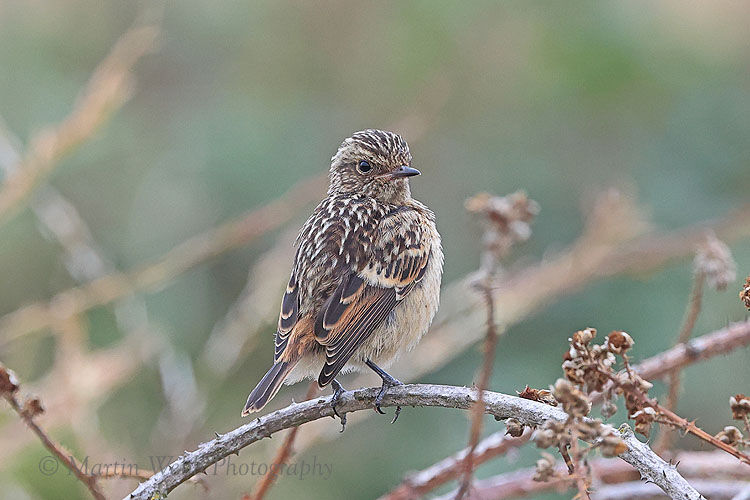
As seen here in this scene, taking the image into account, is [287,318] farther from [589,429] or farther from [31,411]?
[589,429]

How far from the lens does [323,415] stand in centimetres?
274

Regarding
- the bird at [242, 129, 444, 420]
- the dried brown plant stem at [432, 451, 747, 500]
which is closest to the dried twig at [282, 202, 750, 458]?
the bird at [242, 129, 444, 420]

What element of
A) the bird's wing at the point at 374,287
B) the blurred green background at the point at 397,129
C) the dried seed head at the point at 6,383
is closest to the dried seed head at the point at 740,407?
the bird's wing at the point at 374,287

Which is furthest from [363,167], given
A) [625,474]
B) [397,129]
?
[397,129]

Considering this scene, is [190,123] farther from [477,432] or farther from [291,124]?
[477,432]

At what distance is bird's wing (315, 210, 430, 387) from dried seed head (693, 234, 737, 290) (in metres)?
1.27

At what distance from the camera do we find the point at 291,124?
8.22 metres

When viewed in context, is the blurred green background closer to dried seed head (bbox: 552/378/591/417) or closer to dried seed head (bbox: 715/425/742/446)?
dried seed head (bbox: 715/425/742/446)

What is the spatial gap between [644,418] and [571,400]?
30cm

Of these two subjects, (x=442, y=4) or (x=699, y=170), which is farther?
(x=442, y=4)

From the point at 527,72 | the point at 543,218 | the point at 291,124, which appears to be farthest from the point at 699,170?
the point at 291,124

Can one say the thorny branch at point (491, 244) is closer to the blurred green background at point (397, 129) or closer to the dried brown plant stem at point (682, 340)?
the dried brown plant stem at point (682, 340)

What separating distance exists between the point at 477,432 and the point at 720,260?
1206 millimetres

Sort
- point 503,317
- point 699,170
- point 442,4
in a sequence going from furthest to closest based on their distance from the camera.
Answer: point 442,4
point 699,170
point 503,317
